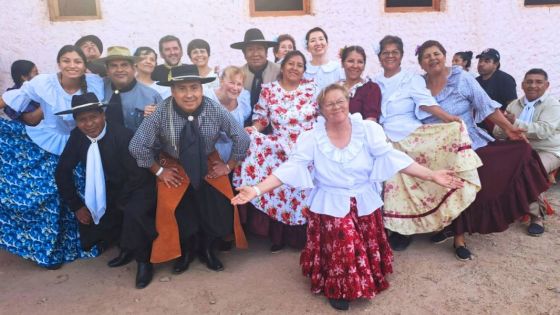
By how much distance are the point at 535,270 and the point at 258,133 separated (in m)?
2.72

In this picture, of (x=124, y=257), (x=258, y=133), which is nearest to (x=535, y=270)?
(x=258, y=133)

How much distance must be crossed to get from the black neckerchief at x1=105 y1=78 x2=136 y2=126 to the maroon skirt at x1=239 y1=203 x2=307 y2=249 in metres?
1.48

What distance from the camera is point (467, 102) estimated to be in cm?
402

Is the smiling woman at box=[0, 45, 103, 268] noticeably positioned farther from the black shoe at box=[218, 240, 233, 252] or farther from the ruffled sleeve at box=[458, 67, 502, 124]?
the ruffled sleeve at box=[458, 67, 502, 124]

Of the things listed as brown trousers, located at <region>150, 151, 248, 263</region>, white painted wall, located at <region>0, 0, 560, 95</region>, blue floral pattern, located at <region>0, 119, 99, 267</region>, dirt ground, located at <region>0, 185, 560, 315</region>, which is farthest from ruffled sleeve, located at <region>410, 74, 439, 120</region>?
blue floral pattern, located at <region>0, 119, 99, 267</region>

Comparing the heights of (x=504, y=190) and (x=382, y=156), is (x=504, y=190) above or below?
below

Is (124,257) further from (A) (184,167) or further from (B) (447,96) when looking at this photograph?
(B) (447,96)

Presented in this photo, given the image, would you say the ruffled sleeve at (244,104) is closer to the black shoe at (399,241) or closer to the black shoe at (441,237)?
the black shoe at (399,241)

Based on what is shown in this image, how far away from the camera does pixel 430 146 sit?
394 centimetres

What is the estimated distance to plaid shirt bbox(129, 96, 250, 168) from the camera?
3.42m

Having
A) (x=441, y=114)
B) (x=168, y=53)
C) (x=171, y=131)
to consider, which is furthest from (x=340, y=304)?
(x=168, y=53)

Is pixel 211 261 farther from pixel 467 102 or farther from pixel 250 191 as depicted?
pixel 467 102

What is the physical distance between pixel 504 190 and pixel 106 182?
12.2 feet

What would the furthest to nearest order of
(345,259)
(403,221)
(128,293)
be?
(403,221) → (128,293) → (345,259)
